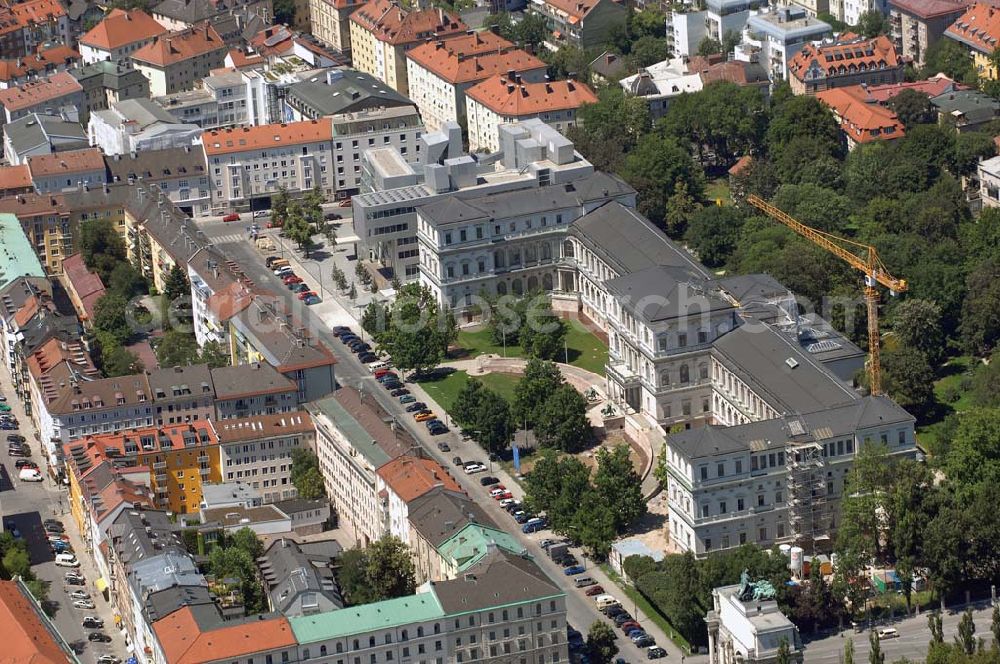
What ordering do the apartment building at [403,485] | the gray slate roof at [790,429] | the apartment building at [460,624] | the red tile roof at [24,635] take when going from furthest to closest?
1. the apartment building at [403,485]
2. the gray slate roof at [790,429]
3. the apartment building at [460,624]
4. the red tile roof at [24,635]

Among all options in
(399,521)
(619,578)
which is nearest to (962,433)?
(619,578)

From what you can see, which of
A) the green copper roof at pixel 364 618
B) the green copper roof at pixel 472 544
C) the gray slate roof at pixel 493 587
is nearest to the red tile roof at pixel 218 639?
the green copper roof at pixel 364 618

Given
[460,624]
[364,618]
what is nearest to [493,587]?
[460,624]

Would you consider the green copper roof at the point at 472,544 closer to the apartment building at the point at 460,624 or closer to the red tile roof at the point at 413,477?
the apartment building at the point at 460,624

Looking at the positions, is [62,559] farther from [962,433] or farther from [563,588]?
[962,433]

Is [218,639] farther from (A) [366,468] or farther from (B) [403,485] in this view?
(A) [366,468]

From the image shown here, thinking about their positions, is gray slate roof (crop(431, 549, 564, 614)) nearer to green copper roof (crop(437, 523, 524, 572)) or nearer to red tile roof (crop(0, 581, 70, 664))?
green copper roof (crop(437, 523, 524, 572))

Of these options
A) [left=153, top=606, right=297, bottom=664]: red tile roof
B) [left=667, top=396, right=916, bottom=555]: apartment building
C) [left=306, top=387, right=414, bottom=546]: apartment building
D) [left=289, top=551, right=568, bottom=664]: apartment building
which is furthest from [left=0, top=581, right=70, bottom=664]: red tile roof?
[left=667, top=396, right=916, bottom=555]: apartment building
